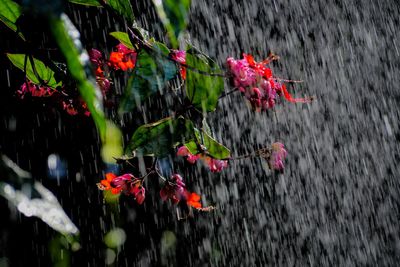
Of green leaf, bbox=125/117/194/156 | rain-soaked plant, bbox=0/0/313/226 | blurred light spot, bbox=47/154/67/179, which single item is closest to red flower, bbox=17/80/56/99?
rain-soaked plant, bbox=0/0/313/226

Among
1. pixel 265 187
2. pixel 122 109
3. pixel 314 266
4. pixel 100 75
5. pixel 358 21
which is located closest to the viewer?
pixel 122 109

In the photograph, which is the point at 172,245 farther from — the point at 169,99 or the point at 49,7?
the point at 49,7

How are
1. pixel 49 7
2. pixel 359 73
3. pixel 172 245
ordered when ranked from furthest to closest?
pixel 359 73 → pixel 172 245 → pixel 49 7

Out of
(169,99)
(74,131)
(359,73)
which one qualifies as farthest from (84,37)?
(359,73)

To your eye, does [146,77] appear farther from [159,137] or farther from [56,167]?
[56,167]

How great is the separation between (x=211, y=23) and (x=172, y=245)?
112 cm

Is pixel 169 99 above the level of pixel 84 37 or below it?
below

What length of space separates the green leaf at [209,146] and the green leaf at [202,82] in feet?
0.22

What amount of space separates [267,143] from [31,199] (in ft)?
5.00

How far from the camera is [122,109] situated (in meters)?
0.42

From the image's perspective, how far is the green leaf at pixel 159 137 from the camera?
0.51 m

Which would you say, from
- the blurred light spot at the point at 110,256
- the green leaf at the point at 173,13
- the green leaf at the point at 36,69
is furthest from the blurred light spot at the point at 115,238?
the green leaf at the point at 173,13

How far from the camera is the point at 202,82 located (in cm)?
51

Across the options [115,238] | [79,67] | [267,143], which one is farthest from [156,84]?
[267,143]
